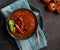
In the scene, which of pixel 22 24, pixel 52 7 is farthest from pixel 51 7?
pixel 22 24

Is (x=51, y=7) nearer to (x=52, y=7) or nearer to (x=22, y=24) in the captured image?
(x=52, y=7)

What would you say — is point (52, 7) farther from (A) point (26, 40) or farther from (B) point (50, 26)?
(A) point (26, 40)

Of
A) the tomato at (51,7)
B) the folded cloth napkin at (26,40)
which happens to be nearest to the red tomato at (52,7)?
the tomato at (51,7)

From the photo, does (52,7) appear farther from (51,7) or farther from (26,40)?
(26,40)

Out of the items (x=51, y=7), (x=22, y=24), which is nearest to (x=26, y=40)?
(x=22, y=24)

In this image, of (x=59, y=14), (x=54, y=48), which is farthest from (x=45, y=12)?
(x=54, y=48)

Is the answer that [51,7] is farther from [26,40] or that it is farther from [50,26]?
[26,40]

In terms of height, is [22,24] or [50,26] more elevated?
[22,24]

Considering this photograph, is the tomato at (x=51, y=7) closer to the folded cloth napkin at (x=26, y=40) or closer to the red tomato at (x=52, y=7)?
the red tomato at (x=52, y=7)

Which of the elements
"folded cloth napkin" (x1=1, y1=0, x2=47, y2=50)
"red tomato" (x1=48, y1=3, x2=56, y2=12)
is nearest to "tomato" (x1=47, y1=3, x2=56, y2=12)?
Answer: "red tomato" (x1=48, y1=3, x2=56, y2=12)
